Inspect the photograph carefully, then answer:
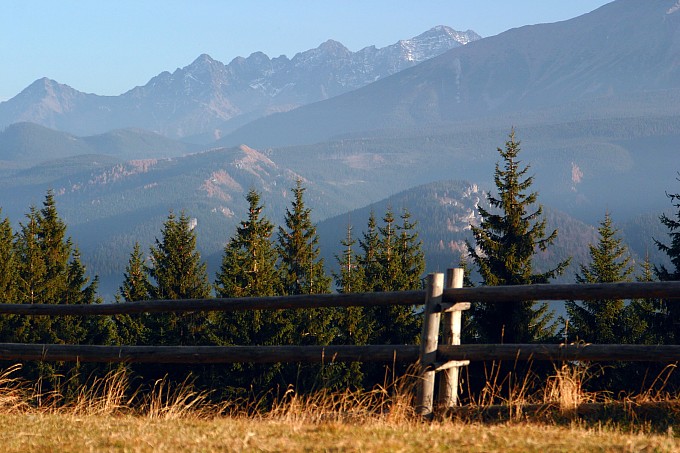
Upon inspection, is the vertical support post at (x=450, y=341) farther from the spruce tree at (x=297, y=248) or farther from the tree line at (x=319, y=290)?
the spruce tree at (x=297, y=248)

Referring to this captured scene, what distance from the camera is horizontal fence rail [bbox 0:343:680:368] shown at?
764 centimetres

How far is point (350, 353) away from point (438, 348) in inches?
34.2

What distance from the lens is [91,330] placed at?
43.2 metres

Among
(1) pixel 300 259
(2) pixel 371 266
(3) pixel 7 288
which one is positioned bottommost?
(3) pixel 7 288

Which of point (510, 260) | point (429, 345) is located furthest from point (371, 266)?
point (429, 345)

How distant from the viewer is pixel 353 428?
23.7 ft

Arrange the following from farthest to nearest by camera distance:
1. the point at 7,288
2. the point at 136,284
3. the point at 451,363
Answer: the point at 136,284, the point at 7,288, the point at 451,363

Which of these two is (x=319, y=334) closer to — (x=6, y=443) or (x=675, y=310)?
(x=675, y=310)

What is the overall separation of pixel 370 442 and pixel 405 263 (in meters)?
40.1

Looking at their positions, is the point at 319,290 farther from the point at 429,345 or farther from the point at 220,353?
the point at 429,345

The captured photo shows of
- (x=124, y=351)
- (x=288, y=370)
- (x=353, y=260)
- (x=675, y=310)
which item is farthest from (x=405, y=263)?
(x=124, y=351)

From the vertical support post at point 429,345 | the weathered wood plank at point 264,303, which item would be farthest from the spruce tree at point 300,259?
the vertical support post at point 429,345

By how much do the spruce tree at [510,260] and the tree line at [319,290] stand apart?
5 cm

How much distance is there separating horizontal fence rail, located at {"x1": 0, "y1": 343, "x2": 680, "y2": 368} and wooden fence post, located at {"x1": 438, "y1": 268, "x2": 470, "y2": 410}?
0.52ft
